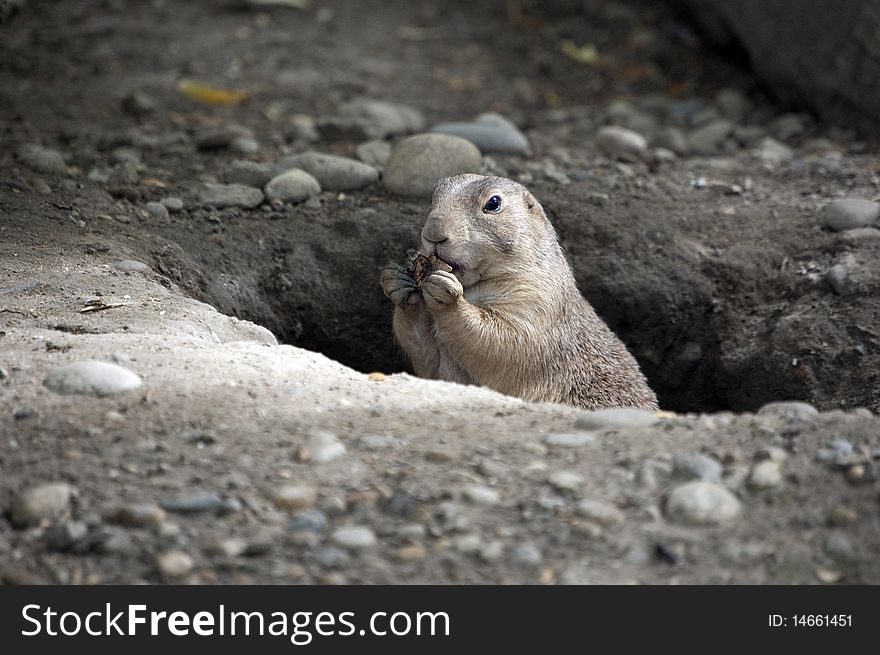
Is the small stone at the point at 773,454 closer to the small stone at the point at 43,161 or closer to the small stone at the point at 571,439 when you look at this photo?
the small stone at the point at 571,439

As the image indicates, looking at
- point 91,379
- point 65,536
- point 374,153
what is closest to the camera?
point 65,536

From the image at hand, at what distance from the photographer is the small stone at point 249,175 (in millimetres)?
7777

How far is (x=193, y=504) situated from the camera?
11.6 ft

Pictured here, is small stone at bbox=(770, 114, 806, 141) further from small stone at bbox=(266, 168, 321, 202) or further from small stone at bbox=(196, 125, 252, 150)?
small stone at bbox=(196, 125, 252, 150)

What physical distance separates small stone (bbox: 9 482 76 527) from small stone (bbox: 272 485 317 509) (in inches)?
26.7

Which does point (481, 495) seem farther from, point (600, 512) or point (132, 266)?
point (132, 266)

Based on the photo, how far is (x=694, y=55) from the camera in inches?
430

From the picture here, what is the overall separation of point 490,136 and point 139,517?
18.7 feet

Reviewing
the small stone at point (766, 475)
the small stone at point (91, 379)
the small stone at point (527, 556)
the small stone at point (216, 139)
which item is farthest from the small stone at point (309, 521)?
the small stone at point (216, 139)

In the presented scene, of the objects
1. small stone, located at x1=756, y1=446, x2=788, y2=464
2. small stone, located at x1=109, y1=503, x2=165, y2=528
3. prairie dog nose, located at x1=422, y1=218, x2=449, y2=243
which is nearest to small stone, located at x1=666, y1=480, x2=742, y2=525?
small stone, located at x1=756, y1=446, x2=788, y2=464

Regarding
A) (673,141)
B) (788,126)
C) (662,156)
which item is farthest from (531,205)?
(788,126)

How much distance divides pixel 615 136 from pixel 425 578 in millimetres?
6235

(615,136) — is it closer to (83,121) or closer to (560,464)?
(83,121)

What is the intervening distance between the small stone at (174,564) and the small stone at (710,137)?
672 centimetres
